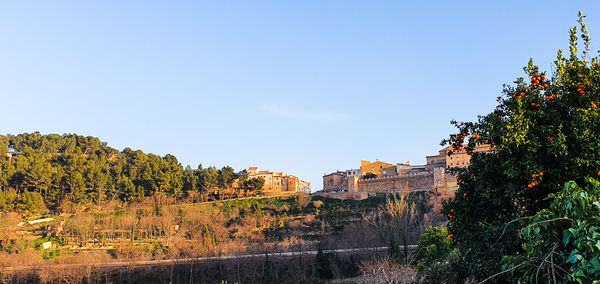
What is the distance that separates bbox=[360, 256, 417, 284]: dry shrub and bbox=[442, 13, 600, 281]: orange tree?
661 centimetres

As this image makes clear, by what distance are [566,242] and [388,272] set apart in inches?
627

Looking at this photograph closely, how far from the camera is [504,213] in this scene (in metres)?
7.26

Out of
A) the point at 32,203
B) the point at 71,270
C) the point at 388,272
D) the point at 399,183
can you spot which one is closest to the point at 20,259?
the point at 71,270

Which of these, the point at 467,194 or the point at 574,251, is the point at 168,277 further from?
the point at 574,251

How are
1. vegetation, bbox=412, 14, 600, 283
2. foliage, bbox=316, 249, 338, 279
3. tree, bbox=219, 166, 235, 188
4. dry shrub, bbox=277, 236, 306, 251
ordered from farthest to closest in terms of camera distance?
tree, bbox=219, 166, 235, 188 → dry shrub, bbox=277, 236, 306, 251 → foliage, bbox=316, 249, 338, 279 → vegetation, bbox=412, 14, 600, 283

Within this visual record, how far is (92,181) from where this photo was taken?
48969 millimetres

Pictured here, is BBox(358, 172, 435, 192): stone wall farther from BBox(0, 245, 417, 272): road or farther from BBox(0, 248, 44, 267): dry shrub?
BBox(0, 248, 44, 267): dry shrub

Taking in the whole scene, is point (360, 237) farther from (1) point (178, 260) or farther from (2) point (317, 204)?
(2) point (317, 204)

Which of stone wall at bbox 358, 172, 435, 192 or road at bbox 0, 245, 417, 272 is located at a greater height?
stone wall at bbox 358, 172, 435, 192

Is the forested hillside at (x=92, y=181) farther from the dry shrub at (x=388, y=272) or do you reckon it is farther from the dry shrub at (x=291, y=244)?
the dry shrub at (x=388, y=272)

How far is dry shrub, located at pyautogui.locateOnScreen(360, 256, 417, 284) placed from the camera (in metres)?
16.0

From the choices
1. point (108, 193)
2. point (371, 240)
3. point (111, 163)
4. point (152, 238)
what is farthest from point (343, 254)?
point (111, 163)

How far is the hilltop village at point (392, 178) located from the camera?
50175 millimetres

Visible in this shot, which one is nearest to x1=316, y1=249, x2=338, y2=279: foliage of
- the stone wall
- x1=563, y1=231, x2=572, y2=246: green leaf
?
x1=563, y1=231, x2=572, y2=246: green leaf
